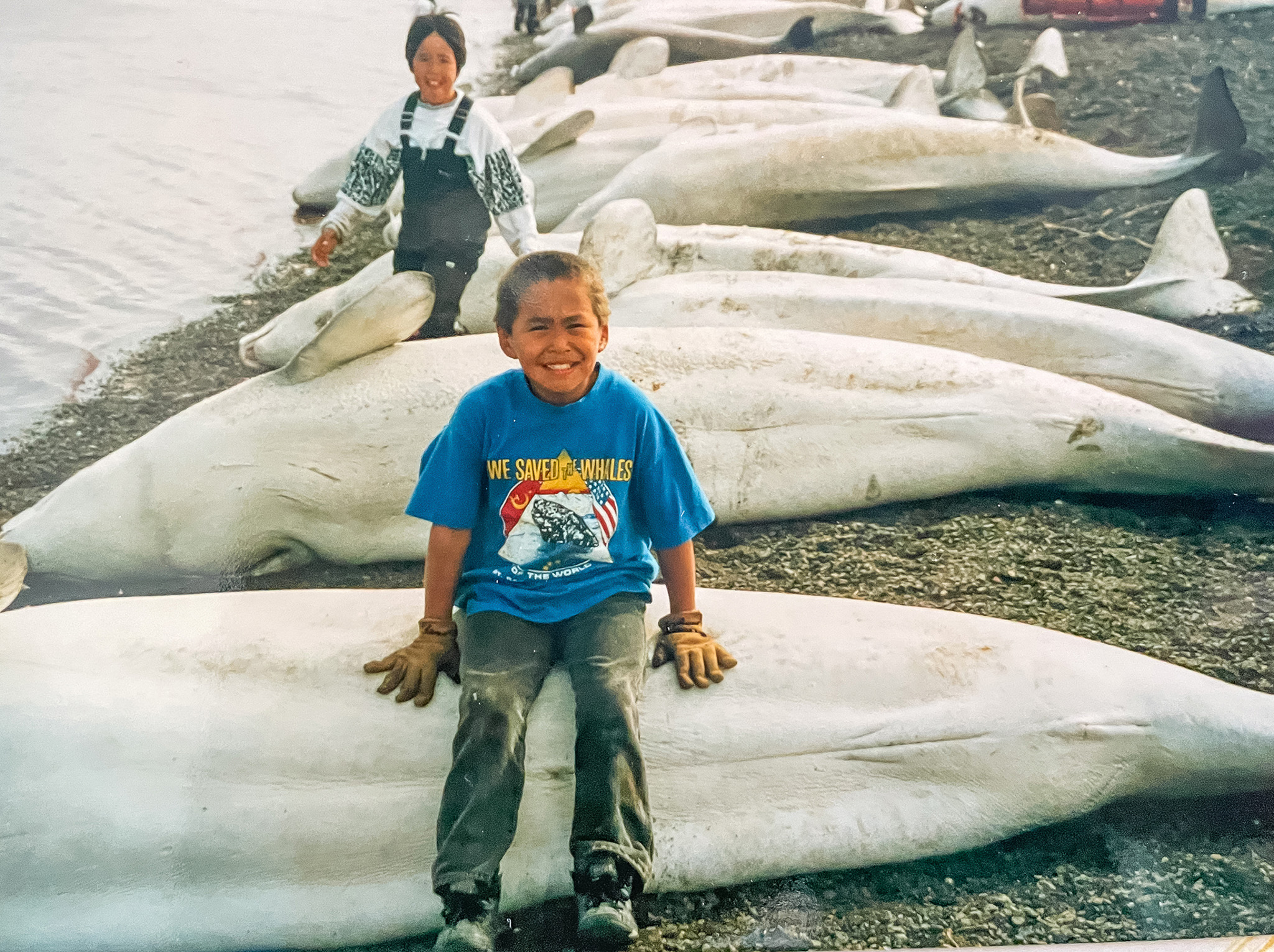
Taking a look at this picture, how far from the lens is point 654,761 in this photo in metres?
1.79

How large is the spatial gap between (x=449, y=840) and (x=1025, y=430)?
173 cm

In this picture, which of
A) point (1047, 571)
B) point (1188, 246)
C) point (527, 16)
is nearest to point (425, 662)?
point (1047, 571)

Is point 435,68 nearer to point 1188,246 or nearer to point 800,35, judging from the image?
point 1188,246

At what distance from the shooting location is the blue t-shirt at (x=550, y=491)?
5.64ft

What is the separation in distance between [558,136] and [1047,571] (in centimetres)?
236

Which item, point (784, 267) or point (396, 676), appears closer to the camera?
point (396, 676)

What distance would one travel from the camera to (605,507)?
1747 millimetres

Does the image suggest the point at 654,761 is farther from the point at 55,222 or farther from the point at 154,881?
the point at 55,222

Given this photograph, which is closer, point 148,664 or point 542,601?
point 542,601

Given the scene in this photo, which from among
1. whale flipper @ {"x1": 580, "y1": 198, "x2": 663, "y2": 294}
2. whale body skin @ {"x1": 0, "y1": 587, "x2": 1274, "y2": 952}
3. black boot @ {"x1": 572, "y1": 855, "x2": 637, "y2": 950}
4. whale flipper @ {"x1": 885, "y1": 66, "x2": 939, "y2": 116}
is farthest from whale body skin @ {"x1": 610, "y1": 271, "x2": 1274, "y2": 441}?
black boot @ {"x1": 572, "y1": 855, "x2": 637, "y2": 950}

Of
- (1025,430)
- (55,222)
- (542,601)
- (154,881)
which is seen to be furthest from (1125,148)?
(154,881)

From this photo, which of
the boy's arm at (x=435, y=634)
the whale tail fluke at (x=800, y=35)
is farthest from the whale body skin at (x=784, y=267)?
the whale tail fluke at (x=800, y=35)

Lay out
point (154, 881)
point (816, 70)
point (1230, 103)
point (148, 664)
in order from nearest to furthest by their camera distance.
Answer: point (154, 881), point (148, 664), point (1230, 103), point (816, 70)

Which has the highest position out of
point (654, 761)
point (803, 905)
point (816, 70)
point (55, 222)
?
point (816, 70)
